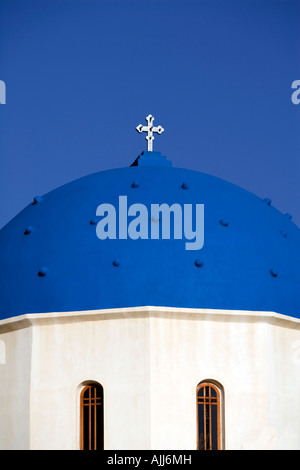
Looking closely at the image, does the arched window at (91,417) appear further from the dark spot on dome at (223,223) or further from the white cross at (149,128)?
the white cross at (149,128)

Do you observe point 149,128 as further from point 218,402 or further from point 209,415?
point 209,415

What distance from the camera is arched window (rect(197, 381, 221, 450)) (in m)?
24.5

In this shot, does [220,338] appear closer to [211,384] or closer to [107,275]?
[211,384]

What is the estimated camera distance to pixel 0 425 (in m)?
25.4

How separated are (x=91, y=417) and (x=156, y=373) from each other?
1735 millimetres

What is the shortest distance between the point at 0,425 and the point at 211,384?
4688 millimetres

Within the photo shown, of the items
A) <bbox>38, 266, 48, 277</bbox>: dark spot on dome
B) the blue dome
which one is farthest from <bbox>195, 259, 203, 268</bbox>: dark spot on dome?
<bbox>38, 266, 48, 277</bbox>: dark spot on dome

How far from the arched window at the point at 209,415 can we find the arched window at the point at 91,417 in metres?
2.05

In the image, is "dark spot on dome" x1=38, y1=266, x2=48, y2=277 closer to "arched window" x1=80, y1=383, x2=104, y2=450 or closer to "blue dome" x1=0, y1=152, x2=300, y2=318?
"blue dome" x1=0, y1=152, x2=300, y2=318

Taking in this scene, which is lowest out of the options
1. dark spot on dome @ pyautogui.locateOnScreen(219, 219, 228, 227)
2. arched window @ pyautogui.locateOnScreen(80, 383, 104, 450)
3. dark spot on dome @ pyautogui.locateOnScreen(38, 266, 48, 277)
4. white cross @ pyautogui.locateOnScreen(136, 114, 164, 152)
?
arched window @ pyautogui.locateOnScreen(80, 383, 104, 450)

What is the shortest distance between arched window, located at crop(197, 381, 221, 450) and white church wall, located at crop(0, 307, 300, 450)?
0.63 ft

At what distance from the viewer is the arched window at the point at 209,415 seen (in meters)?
24.5

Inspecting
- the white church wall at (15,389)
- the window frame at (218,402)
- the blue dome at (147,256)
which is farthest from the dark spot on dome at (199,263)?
the white church wall at (15,389)
